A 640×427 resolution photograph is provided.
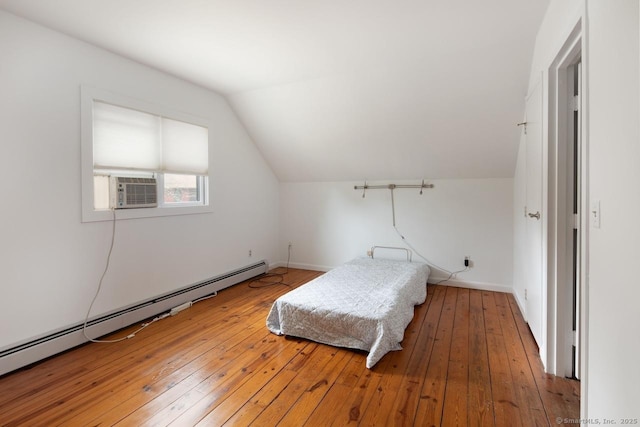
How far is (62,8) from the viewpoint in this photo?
6.87 ft

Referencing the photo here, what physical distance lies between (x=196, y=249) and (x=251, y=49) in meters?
2.17

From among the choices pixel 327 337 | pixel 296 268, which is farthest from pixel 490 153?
pixel 296 268

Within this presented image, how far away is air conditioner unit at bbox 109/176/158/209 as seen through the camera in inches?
107

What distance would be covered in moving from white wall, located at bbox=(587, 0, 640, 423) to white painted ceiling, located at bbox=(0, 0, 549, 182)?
116cm

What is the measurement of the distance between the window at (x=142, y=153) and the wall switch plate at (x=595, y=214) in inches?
128

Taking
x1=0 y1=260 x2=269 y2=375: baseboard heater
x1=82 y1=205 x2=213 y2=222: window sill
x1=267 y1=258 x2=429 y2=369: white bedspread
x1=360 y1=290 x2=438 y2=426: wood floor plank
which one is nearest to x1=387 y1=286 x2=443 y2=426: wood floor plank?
x1=360 y1=290 x2=438 y2=426: wood floor plank

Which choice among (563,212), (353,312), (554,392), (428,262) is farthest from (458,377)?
(428,262)

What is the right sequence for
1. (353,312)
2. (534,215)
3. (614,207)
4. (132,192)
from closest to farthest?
1. (614,207)
2. (534,215)
3. (353,312)
4. (132,192)

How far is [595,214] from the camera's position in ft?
4.19

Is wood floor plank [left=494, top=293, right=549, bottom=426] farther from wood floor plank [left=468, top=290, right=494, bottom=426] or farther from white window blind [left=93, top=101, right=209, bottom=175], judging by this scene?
white window blind [left=93, top=101, right=209, bottom=175]

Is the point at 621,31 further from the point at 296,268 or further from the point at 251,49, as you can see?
the point at 296,268

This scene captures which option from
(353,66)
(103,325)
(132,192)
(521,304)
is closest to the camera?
(103,325)

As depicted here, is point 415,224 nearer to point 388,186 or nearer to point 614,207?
point 388,186

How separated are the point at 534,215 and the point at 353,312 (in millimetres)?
1523
